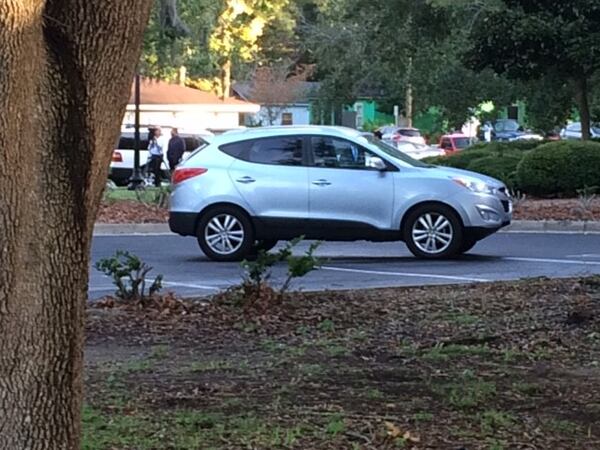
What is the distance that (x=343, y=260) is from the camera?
49.4 ft

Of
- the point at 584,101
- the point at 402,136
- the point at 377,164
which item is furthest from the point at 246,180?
the point at 402,136

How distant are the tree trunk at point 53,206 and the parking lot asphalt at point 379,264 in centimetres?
709

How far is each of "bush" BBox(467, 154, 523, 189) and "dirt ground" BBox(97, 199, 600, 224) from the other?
76.6 inches

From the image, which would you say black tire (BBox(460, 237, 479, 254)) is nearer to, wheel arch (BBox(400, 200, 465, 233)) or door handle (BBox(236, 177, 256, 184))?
wheel arch (BBox(400, 200, 465, 233))

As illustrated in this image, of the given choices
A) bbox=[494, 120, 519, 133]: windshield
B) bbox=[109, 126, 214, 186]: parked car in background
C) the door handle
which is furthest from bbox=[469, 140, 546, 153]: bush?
bbox=[494, 120, 519, 133]: windshield

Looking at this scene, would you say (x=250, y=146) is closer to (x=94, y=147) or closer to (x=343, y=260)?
(x=343, y=260)

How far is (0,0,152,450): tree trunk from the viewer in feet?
13.4

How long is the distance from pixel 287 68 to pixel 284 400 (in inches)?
2303

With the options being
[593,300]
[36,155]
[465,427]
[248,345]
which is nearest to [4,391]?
[36,155]

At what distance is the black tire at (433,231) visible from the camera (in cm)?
1473

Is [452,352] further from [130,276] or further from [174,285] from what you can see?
[174,285]

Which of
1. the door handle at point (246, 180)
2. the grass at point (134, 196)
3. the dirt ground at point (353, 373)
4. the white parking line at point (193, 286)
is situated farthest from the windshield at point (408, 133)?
the dirt ground at point (353, 373)

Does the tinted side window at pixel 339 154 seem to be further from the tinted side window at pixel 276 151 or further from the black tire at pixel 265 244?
the black tire at pixel 265 244

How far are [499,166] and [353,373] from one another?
17.9 metres
